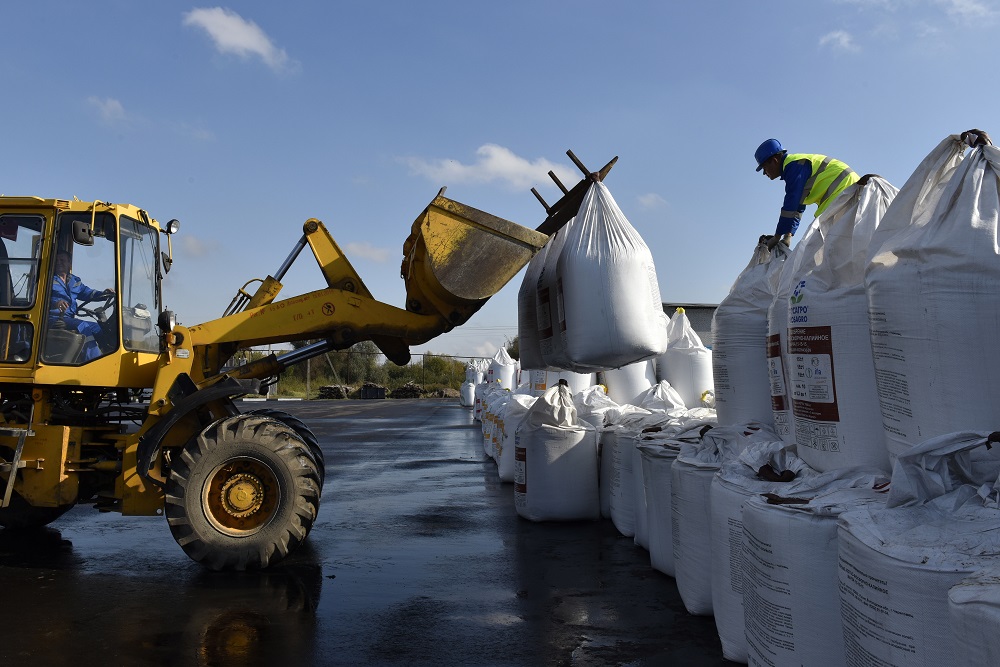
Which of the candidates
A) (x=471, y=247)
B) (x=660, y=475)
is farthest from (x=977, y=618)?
(x=471, y=247)

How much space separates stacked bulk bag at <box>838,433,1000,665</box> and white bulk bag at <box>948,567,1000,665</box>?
0.15 metres

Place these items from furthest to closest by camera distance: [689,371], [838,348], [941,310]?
[689,371], [838,348], [941,310]

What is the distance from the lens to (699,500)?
11.7ft

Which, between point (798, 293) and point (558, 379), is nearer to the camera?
point (798, 293)

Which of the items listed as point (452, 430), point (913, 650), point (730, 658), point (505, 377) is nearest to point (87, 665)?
point (730, 658)

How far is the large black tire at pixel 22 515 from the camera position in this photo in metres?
5.93

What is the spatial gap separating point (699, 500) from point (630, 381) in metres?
4.30

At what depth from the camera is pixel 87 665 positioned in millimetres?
3291

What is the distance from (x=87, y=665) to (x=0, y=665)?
1.30ft

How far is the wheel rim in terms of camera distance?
16.0ft

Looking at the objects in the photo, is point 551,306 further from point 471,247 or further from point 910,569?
point 910,569

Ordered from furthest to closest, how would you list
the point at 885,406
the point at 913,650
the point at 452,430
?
the point at 452,430 < the point at 885,406 < the point at 913,650

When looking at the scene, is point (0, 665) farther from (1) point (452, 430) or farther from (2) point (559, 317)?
(1) point (452, 430)

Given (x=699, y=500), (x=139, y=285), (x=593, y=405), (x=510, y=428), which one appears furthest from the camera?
(x=510, y=428)
